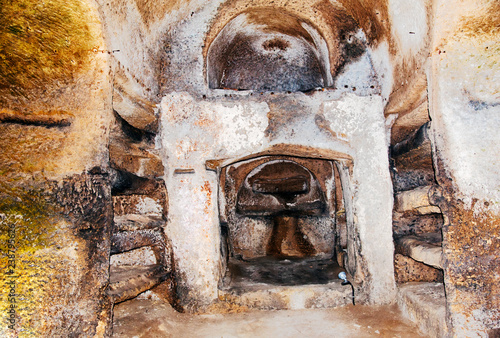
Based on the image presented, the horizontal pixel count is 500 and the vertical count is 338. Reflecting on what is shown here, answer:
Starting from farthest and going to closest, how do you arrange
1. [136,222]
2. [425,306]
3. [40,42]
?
[136,222] < [425,306] < [40,42]

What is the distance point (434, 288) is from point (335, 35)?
8.87 feet

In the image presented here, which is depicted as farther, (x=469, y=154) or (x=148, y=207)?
(x=148, y=207)

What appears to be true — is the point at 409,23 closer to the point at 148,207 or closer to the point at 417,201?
the point at 417,201

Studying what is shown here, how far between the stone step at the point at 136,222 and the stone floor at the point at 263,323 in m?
0.79

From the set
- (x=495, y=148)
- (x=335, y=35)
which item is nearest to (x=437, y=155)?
(x=495, y=148)

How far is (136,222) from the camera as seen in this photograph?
3244mm

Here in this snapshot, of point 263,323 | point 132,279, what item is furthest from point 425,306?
point 132,279

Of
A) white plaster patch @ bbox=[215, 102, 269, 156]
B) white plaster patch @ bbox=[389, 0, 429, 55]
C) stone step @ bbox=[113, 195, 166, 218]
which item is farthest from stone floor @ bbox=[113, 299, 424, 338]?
white plaster patch @ bbox=[389, 0, 429, 55]

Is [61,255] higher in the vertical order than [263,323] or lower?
higher

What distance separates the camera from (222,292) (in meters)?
3.32

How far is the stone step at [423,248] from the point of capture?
2659 millimetres

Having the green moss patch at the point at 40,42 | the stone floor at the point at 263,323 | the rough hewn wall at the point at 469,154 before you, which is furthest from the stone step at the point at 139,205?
the rough hewn wall at the point at 469,154

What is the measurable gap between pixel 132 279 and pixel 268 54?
340 cm

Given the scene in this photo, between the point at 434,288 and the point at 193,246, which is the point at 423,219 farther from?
the point at 193,246
